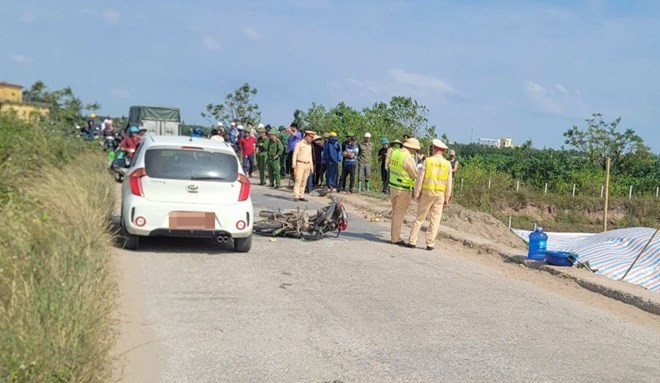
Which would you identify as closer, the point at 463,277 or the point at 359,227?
the point at 463,277

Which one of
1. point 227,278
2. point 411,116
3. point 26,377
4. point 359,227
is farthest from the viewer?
point 411,116

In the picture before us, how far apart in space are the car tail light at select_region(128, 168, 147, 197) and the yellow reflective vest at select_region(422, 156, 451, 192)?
15.1ft

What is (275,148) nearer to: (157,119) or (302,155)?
(302,155)

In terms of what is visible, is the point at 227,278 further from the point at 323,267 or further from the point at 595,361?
the point at 595,361

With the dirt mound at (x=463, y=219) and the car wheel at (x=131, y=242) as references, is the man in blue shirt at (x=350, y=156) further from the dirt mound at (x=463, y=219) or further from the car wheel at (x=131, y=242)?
the car wheel at (x=131, y=242)

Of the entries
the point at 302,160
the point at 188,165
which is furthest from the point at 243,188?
the point at 302,160

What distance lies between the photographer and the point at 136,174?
31.2 ft

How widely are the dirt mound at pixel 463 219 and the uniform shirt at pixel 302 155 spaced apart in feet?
5.61

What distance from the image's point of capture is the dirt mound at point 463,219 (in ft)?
56.5

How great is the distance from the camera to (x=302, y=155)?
54.9 feet

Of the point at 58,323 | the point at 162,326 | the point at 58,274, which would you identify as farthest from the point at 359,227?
the point at 58,323

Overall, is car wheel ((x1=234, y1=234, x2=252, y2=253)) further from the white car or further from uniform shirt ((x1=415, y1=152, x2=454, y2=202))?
uniform shirt ((x1=415, y1=152, x2=454, y2=202))

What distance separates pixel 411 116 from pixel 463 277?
25516mm

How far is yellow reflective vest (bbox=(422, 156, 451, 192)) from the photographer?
11469mm
